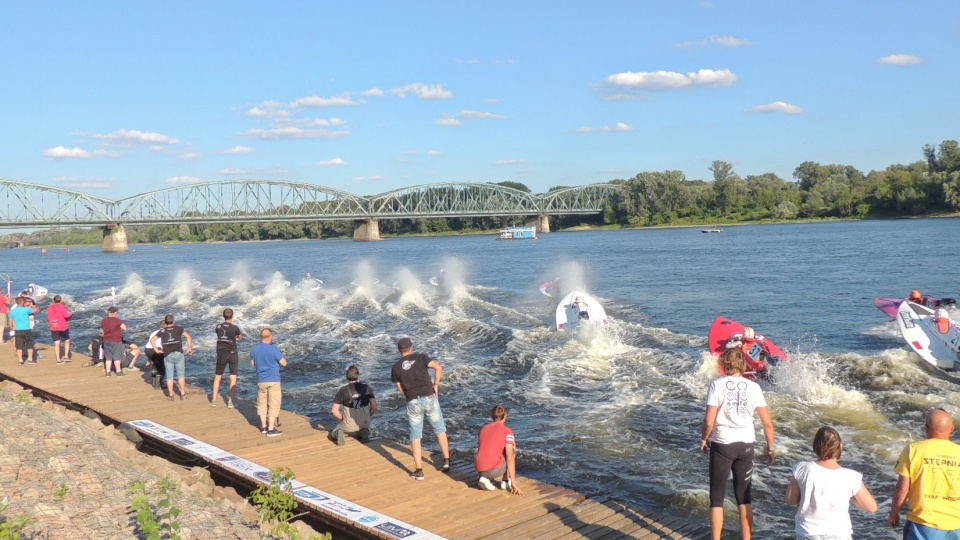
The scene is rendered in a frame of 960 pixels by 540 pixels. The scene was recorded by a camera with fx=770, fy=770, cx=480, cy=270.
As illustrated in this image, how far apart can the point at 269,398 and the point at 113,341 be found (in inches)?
266

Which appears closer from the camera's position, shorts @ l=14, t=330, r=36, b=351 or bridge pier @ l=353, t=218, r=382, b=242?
shorts @ l=14, t=330, r=36, b=351

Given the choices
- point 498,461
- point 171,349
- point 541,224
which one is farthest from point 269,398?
point 541,224

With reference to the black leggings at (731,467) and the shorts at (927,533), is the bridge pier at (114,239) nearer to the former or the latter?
the black leggings at (731,467)

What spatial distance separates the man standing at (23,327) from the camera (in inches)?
738

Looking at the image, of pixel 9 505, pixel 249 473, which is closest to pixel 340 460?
pixel 249 473

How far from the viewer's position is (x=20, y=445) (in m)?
10.4

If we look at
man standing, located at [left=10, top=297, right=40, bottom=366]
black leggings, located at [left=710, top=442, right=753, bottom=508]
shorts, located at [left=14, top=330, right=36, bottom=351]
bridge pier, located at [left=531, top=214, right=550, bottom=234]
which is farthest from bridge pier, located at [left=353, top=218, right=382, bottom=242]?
black leggings, located at [left=710, top=442, right=753, bottom=508]

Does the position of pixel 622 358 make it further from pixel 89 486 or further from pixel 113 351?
pixel 89 486

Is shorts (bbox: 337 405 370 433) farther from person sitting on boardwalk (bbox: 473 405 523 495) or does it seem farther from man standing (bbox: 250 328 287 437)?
person sitting on boardwalk (bbox: 473 405 523 495)

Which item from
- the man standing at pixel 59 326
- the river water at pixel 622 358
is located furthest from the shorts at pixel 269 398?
the man standing at pixel 59 326

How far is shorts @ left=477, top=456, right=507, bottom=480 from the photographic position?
935 cm

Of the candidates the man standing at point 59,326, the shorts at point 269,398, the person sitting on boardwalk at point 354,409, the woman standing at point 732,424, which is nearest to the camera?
the woman standing at point 732,424

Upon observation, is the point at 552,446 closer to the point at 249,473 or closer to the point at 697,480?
the point at 697,480

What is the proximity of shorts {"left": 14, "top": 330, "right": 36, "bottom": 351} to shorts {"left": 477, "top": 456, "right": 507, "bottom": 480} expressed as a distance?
1504 centimetres
